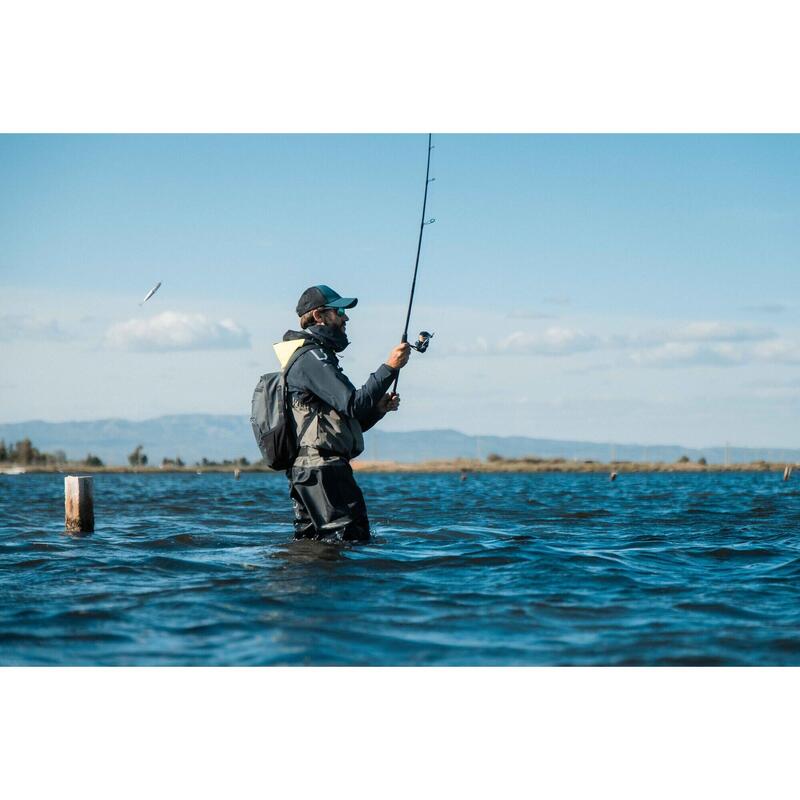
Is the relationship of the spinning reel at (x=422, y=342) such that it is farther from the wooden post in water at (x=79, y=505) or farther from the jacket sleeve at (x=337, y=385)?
the wooden post in water at (x=79, y=505)

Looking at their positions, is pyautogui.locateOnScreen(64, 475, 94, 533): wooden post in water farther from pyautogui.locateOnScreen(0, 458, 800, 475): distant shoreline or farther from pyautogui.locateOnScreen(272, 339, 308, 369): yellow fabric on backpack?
pyautogui.locateOnScreen(0, 458, 800, 475): distant shoreline

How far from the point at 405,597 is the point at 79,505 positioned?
8.37 m

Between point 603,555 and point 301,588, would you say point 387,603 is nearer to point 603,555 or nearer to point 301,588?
point 301,588

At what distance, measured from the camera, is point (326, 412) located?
1042 cm

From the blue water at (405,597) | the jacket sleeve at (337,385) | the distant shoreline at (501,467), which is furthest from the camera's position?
the distant shoreline at (501,467)

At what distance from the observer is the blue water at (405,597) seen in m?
7.01

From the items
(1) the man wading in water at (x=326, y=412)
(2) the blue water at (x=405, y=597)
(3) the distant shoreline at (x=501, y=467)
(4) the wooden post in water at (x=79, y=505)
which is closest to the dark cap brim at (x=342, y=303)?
(1) the man wading in water at (x=326, y=412)

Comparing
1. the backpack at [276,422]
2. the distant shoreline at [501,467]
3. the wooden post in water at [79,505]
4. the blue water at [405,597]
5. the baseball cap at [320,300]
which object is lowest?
the distant shoreline at [501,467]

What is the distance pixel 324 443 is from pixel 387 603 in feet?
7.29

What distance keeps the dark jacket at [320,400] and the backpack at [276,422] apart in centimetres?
6

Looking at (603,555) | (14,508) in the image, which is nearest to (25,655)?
(603,555)

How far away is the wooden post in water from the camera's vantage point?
15.7 m

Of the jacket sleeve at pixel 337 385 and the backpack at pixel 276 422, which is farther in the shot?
the backpack at pixel 276 422
